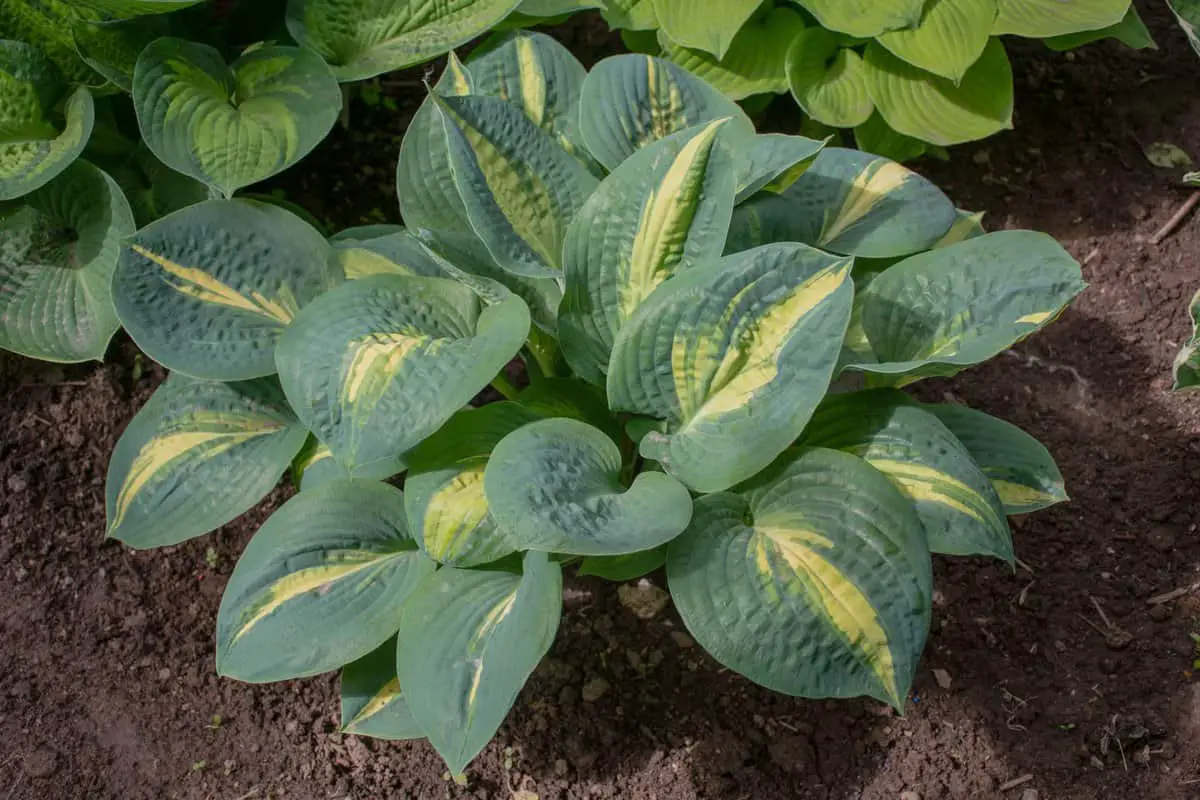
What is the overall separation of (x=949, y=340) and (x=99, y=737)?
134 cm

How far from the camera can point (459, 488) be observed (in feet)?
4.14

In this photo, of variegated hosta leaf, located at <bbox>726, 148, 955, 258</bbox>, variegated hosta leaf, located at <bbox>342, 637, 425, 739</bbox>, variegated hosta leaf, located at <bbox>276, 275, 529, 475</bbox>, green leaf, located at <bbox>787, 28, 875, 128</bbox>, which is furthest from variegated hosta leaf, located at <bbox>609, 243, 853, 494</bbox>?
green leaf, located at <bbox>787, 28, 875, 128</bbox>

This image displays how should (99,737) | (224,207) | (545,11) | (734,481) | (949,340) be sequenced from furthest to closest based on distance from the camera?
1. (545,11)
2. (99,737)
3. (224,207)
4. (949,340)
5. (734,481)

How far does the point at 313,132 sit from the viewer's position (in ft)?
5.41

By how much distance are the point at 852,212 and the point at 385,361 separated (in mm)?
703

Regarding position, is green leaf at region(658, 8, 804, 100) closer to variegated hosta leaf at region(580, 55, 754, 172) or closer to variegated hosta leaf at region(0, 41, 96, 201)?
variegated hosta leaf at region(580, 55, 754, 172)

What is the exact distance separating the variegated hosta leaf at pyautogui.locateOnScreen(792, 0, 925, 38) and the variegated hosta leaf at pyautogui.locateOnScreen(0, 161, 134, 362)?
1.20 metres

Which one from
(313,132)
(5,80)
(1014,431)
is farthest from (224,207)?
(1014,431)

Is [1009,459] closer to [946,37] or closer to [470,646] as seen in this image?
[470,646]

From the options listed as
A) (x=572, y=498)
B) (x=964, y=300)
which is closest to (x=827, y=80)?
(x=964, y=300)

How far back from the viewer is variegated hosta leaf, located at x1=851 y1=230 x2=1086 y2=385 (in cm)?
125

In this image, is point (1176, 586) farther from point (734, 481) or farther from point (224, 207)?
point (224, 207)

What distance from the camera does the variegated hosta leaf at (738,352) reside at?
1.15 meters

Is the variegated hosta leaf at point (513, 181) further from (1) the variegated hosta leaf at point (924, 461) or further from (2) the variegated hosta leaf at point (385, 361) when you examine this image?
(1) the variegated hosta leaf at point (924, 461)
